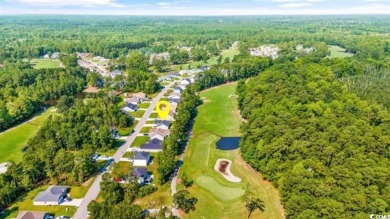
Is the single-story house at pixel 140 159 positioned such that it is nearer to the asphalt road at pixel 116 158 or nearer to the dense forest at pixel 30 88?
the asphalt road at pixel 116 158

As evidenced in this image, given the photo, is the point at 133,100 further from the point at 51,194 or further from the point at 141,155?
the point at 51,194

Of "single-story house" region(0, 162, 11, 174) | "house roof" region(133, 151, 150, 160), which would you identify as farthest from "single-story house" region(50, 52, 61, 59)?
"house roof" region(133, 151, 150, 160)

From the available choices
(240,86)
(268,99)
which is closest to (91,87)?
(240,86)

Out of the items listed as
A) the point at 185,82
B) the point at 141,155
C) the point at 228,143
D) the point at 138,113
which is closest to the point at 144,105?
the point at 138,113

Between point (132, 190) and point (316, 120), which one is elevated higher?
point (316, 120)

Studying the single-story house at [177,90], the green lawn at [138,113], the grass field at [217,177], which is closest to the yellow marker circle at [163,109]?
the green lawn at [138,113]

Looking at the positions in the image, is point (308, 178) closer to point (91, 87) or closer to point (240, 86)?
point (240, 86)

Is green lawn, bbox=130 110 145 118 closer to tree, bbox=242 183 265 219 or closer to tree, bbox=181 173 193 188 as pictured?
tree, bbox=181 173 193 188

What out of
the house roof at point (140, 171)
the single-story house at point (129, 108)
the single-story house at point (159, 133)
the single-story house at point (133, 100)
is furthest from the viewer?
the single-story house at point (133, 100)
